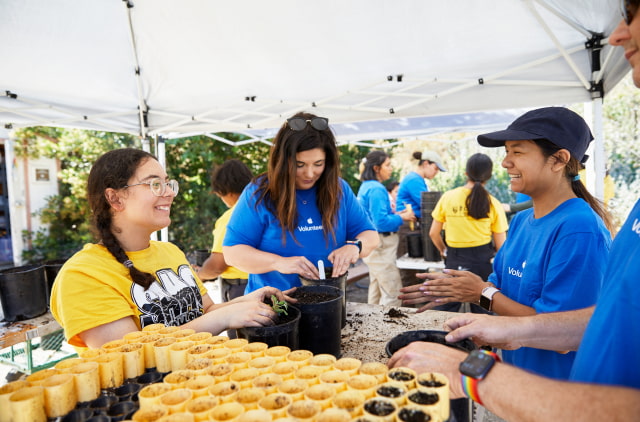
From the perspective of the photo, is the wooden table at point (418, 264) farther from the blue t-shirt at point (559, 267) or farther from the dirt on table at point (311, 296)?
the dirt on table at point (311, 296)

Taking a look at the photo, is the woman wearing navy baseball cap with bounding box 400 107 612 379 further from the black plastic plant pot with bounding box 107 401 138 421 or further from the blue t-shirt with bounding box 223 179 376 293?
the black plastic plant pot with bounding box 107 401 138 421

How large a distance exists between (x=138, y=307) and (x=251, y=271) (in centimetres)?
68

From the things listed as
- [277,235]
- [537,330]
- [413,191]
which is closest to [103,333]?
[277,235]

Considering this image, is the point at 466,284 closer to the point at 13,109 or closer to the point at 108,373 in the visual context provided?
the point at 108,373

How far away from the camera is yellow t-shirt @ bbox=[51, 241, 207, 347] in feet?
4.85

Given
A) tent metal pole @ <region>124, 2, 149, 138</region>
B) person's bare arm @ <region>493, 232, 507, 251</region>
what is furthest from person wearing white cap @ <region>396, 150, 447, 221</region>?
tent metal pole @ <region>124, 2, 149, 138</region>

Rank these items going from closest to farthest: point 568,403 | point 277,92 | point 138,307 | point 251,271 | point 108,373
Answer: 1. point 568,403
2. point 108,373
3. point 138,307
4. point 251,271
5. point 277,92

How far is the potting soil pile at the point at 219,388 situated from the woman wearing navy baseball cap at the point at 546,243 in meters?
0.87

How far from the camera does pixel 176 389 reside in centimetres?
96

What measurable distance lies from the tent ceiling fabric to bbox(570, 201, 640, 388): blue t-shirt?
2479 mm

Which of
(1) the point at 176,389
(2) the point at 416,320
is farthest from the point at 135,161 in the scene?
(2) the point at 416,320

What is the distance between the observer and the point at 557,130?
164 cm

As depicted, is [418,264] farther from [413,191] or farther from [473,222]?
[413,191]

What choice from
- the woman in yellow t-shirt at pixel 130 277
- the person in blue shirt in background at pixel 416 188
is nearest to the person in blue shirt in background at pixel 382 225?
the person in blue shirt in background at pixel 416 188
